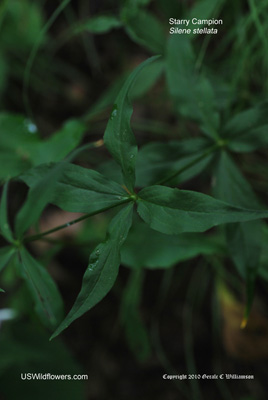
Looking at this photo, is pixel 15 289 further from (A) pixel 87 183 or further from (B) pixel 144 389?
(A) pixel 87 183

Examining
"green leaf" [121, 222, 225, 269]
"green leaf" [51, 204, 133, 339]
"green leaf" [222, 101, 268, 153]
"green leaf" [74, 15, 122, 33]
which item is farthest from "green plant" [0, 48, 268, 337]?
"green leaf" [74, 15, 122, 33]

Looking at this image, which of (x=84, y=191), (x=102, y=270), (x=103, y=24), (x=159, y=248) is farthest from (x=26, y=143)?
(x=102, y=270)

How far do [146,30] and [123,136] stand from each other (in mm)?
665

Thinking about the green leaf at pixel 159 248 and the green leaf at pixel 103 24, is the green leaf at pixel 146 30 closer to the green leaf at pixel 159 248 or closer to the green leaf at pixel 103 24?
the green leaf at pixel 103 24

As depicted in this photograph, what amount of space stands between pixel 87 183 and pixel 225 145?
41 centimetres

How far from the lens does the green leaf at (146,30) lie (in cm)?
116

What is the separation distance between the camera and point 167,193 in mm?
673

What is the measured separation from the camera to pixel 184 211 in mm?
649

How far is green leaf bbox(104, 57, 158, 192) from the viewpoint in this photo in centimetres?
66

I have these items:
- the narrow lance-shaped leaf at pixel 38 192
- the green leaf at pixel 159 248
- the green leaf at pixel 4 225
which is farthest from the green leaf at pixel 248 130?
the green leaf at pixel 4 225

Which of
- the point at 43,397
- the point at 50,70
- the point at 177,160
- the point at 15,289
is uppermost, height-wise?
the point at 50,70

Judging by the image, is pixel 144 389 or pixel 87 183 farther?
pixel 144 389

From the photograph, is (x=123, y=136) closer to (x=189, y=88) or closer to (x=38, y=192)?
(x=38, y=192)

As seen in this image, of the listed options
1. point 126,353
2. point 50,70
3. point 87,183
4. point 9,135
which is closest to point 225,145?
point 87,183
